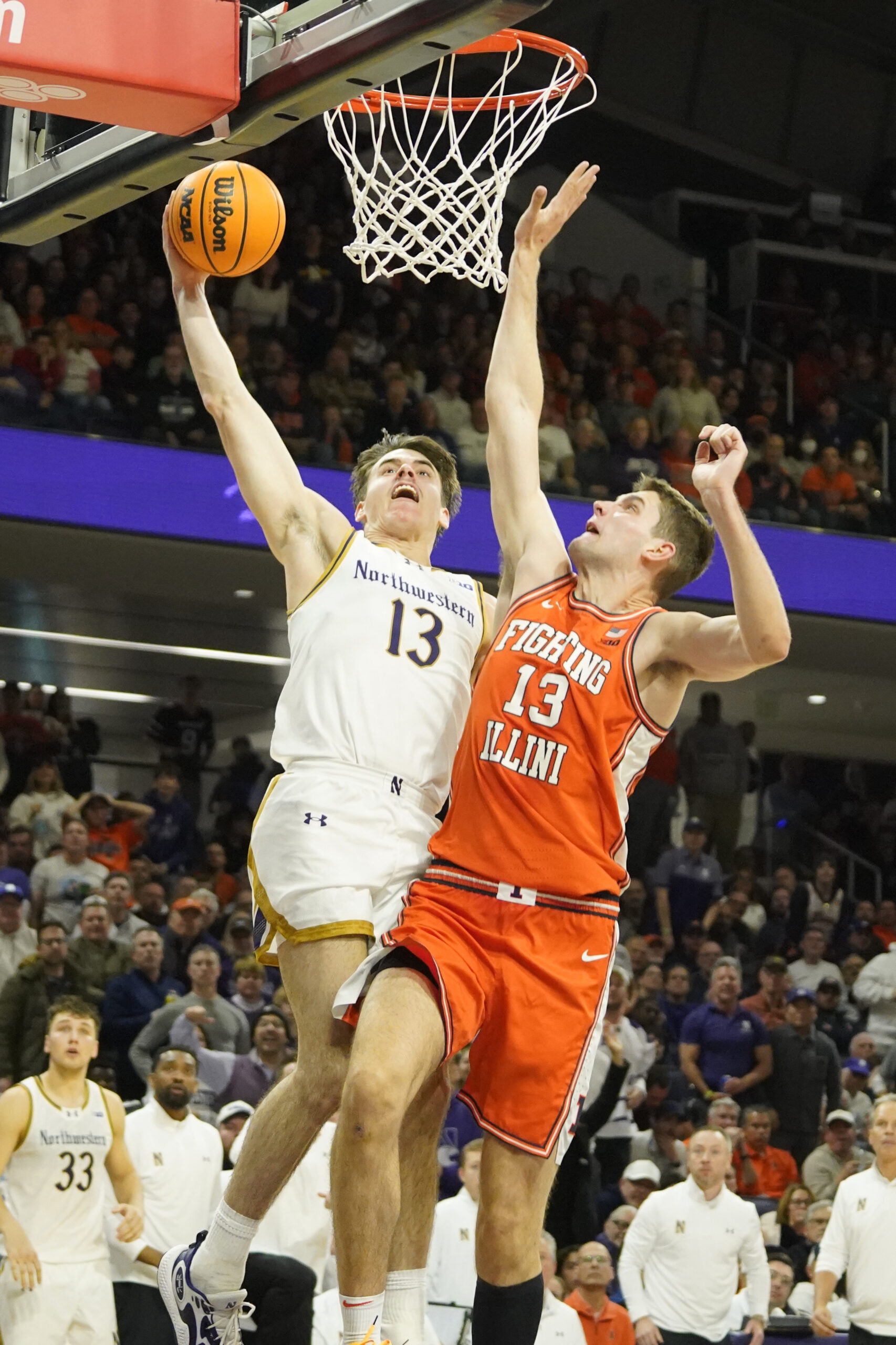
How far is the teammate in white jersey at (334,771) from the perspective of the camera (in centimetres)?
491

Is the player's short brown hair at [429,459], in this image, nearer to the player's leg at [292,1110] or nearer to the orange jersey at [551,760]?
the orange jersey at [551,760]

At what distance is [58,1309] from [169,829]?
633 centimetres

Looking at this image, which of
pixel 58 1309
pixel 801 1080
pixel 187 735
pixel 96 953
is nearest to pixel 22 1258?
pixel 58 1309

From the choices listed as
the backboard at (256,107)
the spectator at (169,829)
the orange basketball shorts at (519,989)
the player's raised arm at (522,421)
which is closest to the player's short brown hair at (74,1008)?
the player's raised arm at (522,421)

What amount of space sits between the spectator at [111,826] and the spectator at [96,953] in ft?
4.64

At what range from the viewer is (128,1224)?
875cm

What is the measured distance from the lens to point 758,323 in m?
19.6

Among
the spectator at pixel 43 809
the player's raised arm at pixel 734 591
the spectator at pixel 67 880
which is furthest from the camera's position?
the spectator at pixel 43 809

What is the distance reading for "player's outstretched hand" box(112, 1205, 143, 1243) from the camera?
875 centimetres

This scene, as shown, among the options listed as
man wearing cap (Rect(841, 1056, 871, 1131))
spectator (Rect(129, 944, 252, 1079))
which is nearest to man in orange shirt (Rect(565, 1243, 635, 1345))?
spectator (Rect(129, 944, 252, 1079))

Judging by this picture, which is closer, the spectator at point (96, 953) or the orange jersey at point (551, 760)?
the orange jersey at point (551, 760)

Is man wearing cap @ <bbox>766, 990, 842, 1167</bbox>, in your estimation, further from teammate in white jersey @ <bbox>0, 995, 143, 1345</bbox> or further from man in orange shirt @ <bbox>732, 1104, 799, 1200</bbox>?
teammate in white jersey @ <bbox>0, 995, 143, 1345</bbox>

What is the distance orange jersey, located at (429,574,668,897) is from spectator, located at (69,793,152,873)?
8854 millimetres

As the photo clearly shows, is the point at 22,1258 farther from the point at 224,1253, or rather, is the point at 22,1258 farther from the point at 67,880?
the point at 67,880
